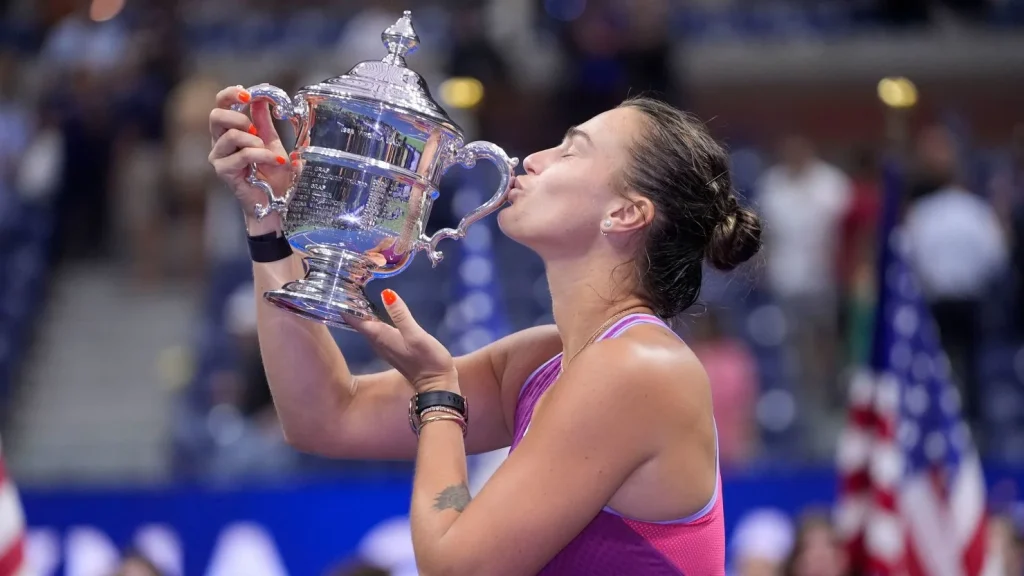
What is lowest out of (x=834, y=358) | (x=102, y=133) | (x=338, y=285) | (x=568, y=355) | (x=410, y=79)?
(x=834, y=358)

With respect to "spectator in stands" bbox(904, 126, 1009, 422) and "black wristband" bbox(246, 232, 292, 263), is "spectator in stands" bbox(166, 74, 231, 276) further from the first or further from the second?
"black wristband" bbox(246, 232, 292, 263)

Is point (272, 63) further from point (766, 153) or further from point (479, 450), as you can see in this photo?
point (479, 450)

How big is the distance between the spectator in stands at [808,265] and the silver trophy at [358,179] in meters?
5.19

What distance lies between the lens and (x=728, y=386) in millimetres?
5699

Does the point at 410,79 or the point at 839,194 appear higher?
the point at 410,79

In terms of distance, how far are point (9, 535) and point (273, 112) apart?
1.19 m

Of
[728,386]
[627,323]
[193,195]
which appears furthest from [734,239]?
[193,195]

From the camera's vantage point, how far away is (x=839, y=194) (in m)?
7.41

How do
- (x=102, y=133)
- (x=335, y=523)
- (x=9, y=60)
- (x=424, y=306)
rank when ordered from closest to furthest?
(x=335, y=523) → (x=424, y=306) → (x=102, y=133) → (x=9, y=60)

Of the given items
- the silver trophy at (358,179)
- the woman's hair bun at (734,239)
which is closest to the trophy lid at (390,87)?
the silver trophy at (358,179)

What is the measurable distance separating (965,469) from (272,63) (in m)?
7.46

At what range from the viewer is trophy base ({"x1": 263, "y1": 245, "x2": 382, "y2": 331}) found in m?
2.10

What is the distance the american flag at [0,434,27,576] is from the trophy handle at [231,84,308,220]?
100 cm

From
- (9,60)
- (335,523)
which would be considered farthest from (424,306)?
(9,60)
